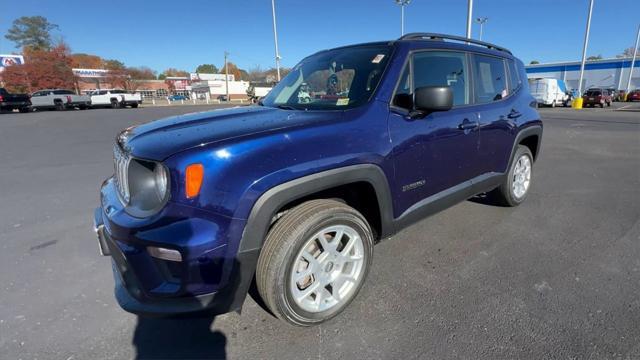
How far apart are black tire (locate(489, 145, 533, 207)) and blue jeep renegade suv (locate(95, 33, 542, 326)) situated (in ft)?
2.51

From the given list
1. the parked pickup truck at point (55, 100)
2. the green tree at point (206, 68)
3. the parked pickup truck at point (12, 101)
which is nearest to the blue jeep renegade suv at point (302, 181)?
the parked pickup truck at point (12, 101)

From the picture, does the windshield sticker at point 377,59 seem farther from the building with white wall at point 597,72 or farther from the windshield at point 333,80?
the building with white wall at point 597,72

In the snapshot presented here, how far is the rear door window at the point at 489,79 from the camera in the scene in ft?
10.8

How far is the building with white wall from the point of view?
49031mm

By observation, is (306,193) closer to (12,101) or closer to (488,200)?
(488,200)

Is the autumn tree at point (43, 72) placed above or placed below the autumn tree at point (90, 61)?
below

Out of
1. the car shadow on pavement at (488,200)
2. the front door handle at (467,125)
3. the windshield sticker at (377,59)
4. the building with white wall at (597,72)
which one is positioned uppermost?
the building with white wall at (597,72)

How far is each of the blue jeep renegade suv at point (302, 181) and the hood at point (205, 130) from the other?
0.01 m

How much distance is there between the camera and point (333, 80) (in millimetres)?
2900

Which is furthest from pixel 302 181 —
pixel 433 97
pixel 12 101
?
pixel 12 101

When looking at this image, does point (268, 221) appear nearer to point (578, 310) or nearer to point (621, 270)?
point (578, 310)

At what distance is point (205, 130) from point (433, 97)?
151 centimetres

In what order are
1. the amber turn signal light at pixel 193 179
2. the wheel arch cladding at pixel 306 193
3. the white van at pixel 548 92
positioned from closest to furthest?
the amber turn signal light at pixel 193 179 → the wheel arch cladding at pixel 306 193 → the white van at pixel 548 92

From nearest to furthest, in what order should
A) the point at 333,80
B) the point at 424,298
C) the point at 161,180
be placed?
the point at 161,180 → the point at 424,298 → the point at 333,80
